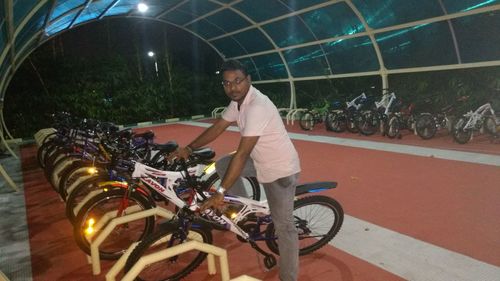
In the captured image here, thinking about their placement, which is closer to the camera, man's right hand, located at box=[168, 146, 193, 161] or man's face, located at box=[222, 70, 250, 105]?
man's face, located at box=[222, 70, 250, 105]

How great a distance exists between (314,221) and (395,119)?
630 cm

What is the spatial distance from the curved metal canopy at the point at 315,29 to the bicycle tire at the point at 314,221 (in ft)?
15.6

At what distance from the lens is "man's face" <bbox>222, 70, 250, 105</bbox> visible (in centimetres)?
257

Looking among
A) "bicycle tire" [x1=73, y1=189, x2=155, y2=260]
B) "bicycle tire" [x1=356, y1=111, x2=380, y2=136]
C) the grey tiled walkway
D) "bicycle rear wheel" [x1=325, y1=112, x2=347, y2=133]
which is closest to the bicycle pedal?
"bicycle tire" [x1=73, y1=189, x2=155, y2=260]

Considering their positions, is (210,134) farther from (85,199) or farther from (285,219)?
(85,199)

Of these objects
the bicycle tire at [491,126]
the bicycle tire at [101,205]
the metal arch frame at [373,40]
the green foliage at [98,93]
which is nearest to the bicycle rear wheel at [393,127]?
the metal arch frame at [373,40]

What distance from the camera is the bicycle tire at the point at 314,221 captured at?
338 centimetres

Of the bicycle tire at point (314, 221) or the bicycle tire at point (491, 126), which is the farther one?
the bicycle tire at point (491, 126)

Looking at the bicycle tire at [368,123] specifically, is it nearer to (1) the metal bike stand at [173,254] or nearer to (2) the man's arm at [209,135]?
(2) the man's arm at [209,135]

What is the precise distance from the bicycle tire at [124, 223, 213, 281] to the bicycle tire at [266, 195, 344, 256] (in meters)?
0.65

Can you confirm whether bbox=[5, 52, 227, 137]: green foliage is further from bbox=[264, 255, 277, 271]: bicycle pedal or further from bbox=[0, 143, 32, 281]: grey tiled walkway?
bbox=[264, 255, 277, 271]: bicycle pedal

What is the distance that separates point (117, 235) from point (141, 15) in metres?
13.1

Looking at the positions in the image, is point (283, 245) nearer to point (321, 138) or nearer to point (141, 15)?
point (321, 138)

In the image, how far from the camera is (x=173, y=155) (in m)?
3.19
